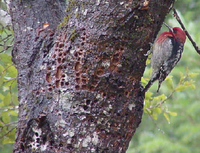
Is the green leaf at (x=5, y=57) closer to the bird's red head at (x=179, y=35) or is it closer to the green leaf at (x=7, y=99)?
the green leaf at (x=7, y=99)

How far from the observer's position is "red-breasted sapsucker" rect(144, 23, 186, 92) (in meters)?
4.37

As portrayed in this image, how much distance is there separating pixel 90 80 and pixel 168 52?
2511mm

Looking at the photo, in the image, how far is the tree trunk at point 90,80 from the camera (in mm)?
2160

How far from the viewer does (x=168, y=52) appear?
448cm

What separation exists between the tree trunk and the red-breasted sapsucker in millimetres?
2005

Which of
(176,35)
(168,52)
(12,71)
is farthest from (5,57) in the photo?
(176,35)

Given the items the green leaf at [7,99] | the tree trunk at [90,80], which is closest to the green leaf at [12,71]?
the green leaf at [7,99]

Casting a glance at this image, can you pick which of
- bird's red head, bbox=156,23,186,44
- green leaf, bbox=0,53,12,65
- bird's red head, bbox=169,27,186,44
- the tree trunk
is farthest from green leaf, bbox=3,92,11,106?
bird's red head, bbox=169,27,186,44

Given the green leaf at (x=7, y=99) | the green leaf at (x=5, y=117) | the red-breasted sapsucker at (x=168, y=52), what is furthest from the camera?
the red-breasted sapsucker at (x=168, y=52)

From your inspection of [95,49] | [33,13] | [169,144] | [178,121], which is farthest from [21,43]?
[178,121]

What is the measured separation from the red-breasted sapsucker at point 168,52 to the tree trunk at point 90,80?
2.00 metres

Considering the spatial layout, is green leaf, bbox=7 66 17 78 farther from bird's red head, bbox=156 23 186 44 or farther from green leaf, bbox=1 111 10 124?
bird's red head, bbox=156 23 186 44

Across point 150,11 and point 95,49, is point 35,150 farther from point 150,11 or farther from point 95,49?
point 150,11

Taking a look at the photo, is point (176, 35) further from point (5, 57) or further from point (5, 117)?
point (5, 117)
